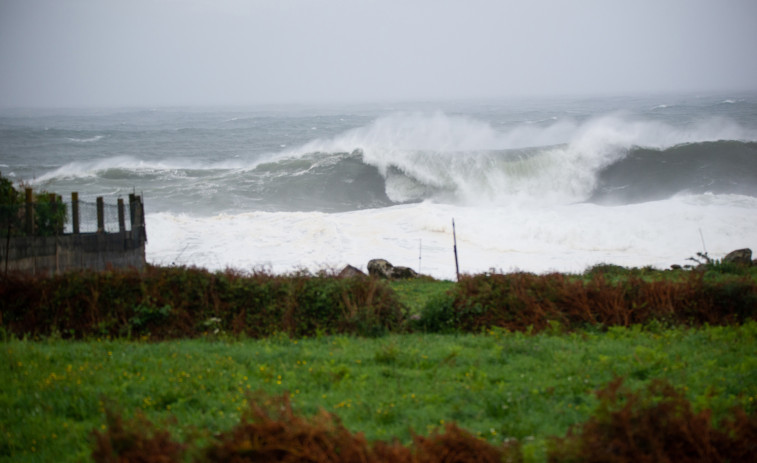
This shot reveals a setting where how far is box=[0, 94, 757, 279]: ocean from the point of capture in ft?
74.7

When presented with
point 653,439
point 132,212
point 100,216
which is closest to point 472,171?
point 132,212

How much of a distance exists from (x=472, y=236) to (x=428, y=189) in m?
13.8

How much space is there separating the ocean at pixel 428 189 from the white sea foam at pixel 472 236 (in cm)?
10

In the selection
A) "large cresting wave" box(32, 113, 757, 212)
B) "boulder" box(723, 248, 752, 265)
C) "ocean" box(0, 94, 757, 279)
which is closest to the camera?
"boulder" box(723, 248, 752, 265)

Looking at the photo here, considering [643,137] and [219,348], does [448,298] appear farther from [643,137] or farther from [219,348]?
[643,137]

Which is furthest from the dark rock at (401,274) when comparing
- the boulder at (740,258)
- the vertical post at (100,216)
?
the boulder at (740,258)

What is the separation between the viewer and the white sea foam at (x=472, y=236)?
2141 cm

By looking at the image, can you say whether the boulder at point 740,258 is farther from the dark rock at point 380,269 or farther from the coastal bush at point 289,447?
the coastal bush at point 289,447

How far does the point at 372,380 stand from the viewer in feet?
22.0

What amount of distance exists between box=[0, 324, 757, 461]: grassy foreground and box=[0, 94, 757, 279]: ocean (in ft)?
13.0

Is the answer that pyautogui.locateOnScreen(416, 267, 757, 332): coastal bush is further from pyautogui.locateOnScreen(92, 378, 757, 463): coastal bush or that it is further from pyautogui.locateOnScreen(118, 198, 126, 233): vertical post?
pyautogui.locateOnScreen(118, 198, 126, 233): vertical post

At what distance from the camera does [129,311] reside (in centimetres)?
1000

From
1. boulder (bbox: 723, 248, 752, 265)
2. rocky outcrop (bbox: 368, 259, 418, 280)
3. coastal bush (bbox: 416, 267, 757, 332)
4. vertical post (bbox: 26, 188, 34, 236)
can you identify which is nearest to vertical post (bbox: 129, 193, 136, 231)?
vertical post (bbox: 26, 188, 34, 236)

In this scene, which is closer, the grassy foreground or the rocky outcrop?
the grassy foreground
